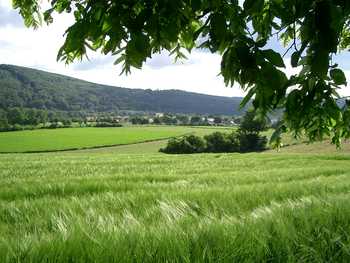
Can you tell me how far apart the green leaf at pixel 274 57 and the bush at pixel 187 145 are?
67.0 metres

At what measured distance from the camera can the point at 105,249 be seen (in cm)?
213

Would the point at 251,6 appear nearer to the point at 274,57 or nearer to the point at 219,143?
the point at 274,57

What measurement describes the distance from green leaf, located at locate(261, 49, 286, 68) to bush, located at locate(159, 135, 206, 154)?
67012mm

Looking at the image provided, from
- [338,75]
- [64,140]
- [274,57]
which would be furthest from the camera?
[64,140]

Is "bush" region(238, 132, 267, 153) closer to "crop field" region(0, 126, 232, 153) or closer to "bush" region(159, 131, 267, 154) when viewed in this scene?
"bush" region(159, 131, 267, 154)

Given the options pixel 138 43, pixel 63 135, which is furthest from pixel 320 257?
pixel 63 135

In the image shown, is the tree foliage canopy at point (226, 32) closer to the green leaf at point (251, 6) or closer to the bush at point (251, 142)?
the green leaf at point (251, 6)

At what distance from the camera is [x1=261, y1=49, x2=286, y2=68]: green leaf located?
1.94 m

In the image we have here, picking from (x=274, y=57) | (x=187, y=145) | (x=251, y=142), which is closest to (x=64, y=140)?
(x=187, y=145)

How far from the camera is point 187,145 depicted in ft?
230

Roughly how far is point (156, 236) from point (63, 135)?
84515mm

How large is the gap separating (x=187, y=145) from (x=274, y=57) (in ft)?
224

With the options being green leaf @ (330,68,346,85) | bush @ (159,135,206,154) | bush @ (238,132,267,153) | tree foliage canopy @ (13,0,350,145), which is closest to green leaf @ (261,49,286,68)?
tree foliage canopy @ (13,0,350,145)

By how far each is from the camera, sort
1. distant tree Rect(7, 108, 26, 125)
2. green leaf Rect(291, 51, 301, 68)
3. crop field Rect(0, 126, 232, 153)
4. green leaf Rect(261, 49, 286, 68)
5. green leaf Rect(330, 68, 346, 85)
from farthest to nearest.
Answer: distant tree Rect(7, 108, 26, 125), crop field Rect(0, 126, 232, 153), green leaf Rect(330, 68, 346, 85), green leaf Rect(291, 51, 301, 68), green leaf Rect(261, 49, 286, 68)
